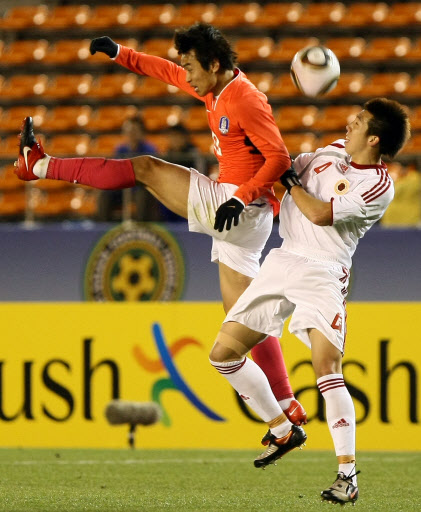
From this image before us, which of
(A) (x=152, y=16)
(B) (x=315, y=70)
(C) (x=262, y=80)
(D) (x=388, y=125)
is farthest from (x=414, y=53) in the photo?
(D) (x=388, y=125)

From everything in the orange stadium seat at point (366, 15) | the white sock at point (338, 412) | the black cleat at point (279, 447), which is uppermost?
the orange stadium seat at point (366, 15)

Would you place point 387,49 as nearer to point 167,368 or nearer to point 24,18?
point 24,18

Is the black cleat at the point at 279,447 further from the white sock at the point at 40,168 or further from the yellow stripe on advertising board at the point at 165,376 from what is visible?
the yellow stripe on advertising board at the point at 165,376

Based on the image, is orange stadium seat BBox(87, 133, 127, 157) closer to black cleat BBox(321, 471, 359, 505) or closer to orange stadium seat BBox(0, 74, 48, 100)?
orange stadium seat BBox(0, 74, 48, 100)

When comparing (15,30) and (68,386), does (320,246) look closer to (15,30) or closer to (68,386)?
(68,386)

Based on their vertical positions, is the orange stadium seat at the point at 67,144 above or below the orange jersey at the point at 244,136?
above

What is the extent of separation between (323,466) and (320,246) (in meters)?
2.07

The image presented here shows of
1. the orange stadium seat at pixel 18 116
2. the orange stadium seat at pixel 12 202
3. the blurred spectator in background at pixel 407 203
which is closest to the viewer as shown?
the blurred spectator in background at pixel 407 203

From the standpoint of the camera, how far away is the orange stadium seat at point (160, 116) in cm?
1319

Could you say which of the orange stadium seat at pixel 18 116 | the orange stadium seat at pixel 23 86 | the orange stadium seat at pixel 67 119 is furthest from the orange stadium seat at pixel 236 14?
A: the orange stadium seat at pixel 18 116

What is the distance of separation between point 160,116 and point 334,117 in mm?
2263

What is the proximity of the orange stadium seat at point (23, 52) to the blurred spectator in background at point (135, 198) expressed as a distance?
5971 millimetres

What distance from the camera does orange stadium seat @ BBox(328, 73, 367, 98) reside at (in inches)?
516

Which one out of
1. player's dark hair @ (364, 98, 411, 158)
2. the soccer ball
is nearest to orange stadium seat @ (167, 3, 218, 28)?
the soccer ball
